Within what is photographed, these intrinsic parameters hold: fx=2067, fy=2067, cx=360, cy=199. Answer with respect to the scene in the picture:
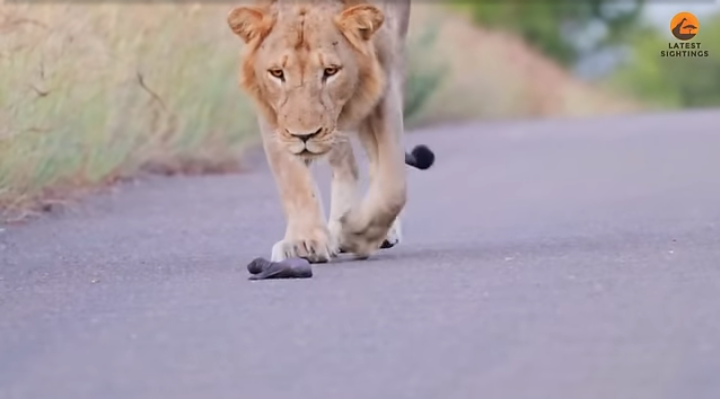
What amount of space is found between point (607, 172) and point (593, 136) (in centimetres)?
521

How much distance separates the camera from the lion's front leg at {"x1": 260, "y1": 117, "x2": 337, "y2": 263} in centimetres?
729

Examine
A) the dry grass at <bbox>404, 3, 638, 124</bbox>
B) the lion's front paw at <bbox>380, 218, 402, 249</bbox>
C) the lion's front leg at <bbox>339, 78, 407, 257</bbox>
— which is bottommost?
the dry grass at <bbox>404, 3, 638, 124</bbox>

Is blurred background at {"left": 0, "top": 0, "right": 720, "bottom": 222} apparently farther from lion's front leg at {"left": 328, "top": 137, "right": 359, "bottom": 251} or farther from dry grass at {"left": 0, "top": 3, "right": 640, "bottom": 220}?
lion's front leg at {"left": 328, "top": 137, "right": 359, "bottom": 251}

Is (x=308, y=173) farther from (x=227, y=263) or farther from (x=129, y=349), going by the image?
(x=129, y=349)

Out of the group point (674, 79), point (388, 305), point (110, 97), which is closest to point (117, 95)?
point (110, 97)

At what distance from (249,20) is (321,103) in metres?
0.49

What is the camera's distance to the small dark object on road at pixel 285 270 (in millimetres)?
6871

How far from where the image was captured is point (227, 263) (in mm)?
7734

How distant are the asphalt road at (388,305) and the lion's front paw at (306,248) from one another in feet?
0.18

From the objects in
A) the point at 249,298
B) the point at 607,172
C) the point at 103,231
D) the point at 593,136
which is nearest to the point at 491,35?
the point at 593,136

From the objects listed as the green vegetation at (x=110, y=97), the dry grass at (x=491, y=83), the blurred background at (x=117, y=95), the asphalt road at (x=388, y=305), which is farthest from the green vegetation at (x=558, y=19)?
the asphalt road at (x=388, y=305)

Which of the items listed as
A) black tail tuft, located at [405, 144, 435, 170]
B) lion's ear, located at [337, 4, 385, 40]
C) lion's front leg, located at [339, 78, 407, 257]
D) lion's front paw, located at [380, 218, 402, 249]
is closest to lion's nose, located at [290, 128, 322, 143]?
lion's front leg, located at [339, 78, 407, 257]

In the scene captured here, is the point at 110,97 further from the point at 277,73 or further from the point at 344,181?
the point at 277,73

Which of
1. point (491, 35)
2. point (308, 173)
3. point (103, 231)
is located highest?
point (308, 173)
